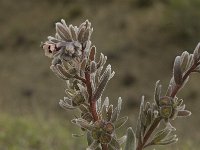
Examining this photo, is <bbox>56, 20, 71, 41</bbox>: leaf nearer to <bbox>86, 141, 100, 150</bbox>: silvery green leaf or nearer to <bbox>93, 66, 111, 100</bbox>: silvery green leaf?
<bbox>93, 66, 111, 100</bbox>: silvery green leaf

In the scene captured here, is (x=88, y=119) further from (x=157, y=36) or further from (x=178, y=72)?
(x=157, y=36)

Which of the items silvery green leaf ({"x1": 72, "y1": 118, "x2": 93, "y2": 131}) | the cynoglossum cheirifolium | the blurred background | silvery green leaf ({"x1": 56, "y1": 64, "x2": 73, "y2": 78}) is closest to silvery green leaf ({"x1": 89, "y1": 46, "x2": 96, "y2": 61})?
the cynoglossum cheirifolium

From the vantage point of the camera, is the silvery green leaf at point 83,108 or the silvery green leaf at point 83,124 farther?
the silvery green leaf at point 83,108

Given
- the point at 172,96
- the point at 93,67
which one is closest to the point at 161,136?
the point at 172,96

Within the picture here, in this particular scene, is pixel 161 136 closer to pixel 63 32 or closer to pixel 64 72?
pixel 64 72

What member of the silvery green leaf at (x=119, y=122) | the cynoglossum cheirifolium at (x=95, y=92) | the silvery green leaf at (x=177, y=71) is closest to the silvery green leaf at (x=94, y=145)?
the cynoglossum cheirifolium at (x=95, y=92)

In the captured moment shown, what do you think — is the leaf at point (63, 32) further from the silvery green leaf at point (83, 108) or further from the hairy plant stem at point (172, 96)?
the hairy plant stem at point (172, 96)
